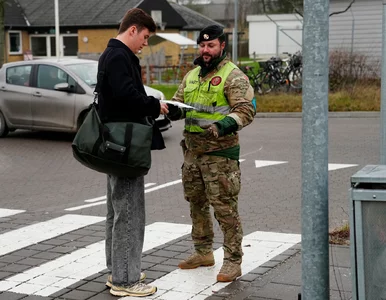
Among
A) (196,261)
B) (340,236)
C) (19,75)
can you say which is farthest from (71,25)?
(196,261)

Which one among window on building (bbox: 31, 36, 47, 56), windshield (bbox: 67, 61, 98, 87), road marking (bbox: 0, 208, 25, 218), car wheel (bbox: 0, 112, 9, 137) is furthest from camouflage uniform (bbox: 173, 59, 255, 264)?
window on building (bbox: 31, 36, 47, 56)

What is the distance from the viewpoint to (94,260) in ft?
23.1

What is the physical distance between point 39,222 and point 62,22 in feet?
133

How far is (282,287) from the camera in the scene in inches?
240

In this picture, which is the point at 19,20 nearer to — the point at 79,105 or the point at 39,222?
the point at 79,105

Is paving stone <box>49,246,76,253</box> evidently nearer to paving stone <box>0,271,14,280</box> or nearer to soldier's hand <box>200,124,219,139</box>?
paving stone <box>0,271,14,280</box>

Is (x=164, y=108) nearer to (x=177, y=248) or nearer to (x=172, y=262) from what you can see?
(x=172, y=262)

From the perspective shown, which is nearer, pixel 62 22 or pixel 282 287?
pixel 282 287

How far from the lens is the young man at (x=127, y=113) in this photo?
5.66m

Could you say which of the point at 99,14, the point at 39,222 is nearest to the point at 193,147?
the point at 39,222

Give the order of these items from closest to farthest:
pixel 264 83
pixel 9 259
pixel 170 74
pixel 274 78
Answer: pixel 9 259, pixel 264 83, pixel 274 78, pixel 170 74

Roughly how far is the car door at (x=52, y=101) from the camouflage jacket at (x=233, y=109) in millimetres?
9649

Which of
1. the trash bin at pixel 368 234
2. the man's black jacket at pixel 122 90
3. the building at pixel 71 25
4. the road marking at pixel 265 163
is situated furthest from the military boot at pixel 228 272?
the building at pixel 71 25

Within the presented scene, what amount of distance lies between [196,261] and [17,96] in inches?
421
